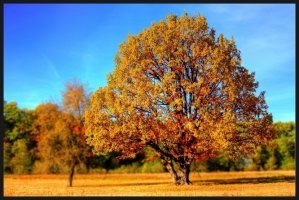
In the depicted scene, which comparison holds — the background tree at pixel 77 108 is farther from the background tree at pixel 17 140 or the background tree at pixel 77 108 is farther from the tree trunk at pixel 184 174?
the background tree at pixel 17 140

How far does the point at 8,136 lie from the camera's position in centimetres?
9156

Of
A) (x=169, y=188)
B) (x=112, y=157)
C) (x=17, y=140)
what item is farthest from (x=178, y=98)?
(x=17, y=140)

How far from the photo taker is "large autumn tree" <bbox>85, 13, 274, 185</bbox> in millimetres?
41969

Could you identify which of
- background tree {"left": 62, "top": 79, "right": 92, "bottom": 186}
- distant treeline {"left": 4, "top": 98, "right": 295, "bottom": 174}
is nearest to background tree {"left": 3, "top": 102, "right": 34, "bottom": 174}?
distant treeline {"left": 4, "top": 98, "right": 295, "bottom": 174}

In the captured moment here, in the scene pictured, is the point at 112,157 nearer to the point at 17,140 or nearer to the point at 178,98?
the point at 17,140

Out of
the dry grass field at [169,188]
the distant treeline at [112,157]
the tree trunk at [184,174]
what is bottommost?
the dry grass field at [169,188]

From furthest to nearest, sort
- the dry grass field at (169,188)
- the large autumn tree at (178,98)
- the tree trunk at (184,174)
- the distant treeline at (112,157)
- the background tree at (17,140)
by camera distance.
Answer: the background tree at (17,140) < the distant treeline at (112,157) < the tree trunk at (184,174) < the large autumn tree at (178,98) < the dry grass field at (169,188)

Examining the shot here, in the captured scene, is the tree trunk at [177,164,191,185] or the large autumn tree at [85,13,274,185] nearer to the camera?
the large autumn tree at [85,13,274,185]

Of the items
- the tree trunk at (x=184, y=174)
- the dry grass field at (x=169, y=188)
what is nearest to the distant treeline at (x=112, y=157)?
the dry grass field at (x=169, y=188)

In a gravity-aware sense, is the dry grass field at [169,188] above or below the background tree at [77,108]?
below

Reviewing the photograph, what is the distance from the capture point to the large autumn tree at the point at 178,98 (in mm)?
41969

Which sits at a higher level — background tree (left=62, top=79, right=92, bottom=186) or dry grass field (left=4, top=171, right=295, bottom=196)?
background tree (left=62, top=79, right=92, bottom=186)

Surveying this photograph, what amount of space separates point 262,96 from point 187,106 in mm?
7320

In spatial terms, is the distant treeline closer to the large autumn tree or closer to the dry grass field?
the dry grass field
